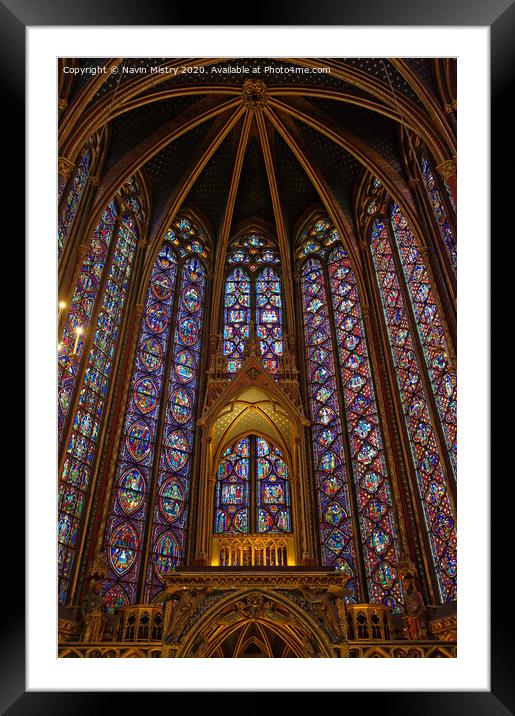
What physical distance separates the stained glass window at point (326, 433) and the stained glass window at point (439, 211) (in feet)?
12.2

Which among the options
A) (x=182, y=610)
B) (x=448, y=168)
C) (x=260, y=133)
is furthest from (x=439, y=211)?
(x=182, y=610)

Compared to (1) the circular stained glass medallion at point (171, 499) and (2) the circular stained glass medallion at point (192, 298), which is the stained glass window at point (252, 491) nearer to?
(1) the circular stained glass medallion at point (171, 499)

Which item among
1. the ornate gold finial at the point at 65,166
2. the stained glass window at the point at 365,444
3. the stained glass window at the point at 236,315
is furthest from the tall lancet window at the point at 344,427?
the ornate gold finial at the point at 65,166

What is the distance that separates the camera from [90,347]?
34.7 feet

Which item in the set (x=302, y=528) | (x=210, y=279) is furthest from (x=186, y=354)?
(x=302, y=528)

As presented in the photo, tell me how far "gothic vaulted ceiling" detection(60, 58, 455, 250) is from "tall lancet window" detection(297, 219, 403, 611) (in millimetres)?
1192

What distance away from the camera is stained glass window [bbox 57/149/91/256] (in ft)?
31.0

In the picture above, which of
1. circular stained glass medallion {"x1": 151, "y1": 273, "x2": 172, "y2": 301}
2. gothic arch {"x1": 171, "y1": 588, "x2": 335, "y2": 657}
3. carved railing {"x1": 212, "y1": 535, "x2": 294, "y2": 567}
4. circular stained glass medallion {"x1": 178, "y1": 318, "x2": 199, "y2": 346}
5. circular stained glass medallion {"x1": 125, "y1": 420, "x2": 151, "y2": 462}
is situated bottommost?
gothic arch {"x1": 171, "y1": 588, "x2": 335, "y2": 657}

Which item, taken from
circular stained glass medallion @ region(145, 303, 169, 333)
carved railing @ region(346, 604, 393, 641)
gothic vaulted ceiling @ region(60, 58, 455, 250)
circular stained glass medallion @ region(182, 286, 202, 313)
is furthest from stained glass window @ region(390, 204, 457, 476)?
circular stained glass medallion @ region(145, 303, 169, 333)

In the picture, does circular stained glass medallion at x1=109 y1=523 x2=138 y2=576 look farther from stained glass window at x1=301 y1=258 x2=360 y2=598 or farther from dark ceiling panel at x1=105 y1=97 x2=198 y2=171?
A: dark ceiling panel at x1=105 y1=97 x2=198 y2=171

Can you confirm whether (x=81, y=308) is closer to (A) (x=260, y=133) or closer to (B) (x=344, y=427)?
(B) (x=344, y=427)

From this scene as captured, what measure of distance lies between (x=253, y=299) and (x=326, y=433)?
390cm

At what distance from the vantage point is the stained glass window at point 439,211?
364 inches
